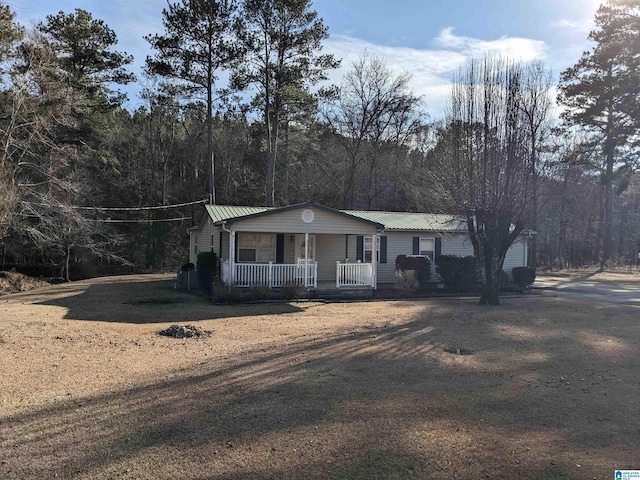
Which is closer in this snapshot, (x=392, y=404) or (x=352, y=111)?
(x=392, y=404)

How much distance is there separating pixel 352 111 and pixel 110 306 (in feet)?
79.7

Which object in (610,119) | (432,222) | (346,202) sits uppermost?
(610,119)

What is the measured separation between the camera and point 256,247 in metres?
17.7

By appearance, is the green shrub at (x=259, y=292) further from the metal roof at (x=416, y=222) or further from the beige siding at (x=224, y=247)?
the metal roof at (x=416, y=222)

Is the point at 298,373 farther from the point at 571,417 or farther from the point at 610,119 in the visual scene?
the point at 610,119

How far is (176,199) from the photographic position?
35.6 m

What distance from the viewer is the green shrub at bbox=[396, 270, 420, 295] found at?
17.0 metres

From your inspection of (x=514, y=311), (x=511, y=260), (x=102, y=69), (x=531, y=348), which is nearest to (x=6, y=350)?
(x=531, y=348)

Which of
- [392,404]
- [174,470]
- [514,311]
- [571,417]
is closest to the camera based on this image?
[174,470]

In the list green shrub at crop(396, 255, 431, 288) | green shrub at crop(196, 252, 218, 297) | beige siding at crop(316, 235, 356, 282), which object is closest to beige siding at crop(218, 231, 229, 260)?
green shrub at crop(196, 252, 218, 297)

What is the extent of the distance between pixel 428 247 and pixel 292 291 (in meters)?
7.77

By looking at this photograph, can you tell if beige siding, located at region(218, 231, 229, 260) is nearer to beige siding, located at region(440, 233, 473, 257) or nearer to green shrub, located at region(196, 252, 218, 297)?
green shrub, located at region(196, 252, 218, 297)

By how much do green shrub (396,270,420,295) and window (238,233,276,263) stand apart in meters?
4.70

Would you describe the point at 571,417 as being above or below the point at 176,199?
below
